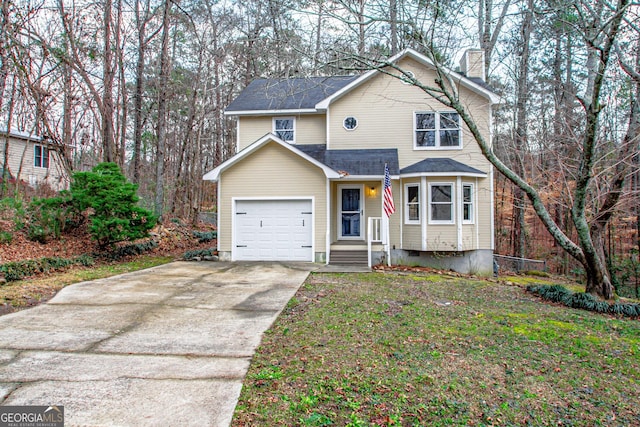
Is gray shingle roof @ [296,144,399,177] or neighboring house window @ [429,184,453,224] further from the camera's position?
neighboring house window @ [429,184,453,224]

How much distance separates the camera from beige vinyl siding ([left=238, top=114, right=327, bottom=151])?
45.2 feet

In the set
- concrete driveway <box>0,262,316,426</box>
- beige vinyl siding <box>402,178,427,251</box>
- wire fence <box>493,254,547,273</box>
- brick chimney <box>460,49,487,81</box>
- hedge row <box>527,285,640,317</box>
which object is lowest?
wire fence <box>493,254,547,273</box>

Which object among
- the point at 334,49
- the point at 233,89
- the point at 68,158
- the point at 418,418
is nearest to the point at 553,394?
the point at 418,418

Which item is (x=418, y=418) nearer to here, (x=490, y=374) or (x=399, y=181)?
(x=490, y=374)

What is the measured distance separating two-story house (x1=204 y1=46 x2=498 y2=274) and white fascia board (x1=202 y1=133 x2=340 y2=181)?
0.03 meters

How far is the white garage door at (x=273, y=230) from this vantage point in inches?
459

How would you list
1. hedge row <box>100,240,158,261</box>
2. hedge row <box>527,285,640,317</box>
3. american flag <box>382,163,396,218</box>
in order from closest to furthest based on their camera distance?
hedge row <box>527,285,640,317</box> → american flag <box>382,163,396,218</box> → hedge row <box>100,240,158,261</box>

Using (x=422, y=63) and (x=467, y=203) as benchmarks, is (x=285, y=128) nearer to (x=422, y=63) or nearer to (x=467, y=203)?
(x=422, y=63)

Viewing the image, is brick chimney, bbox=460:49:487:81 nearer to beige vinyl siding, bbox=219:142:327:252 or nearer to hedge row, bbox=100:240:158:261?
beige vinyl siding, bbox=219:142:327:252

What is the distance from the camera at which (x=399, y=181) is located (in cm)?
1259

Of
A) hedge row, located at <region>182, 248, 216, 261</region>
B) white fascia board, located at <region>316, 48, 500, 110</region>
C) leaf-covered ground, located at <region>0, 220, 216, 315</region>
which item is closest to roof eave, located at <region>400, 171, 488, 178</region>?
white fascia board, located at <region>316, 48, 500, 110</region>

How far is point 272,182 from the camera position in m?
11.7

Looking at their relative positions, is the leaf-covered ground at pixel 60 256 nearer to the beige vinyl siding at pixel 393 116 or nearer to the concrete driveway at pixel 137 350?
the concrete driveway at pixel 137 350

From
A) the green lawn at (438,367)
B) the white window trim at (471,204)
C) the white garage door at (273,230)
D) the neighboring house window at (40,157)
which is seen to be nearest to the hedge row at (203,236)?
the white garage door at (273,230)
